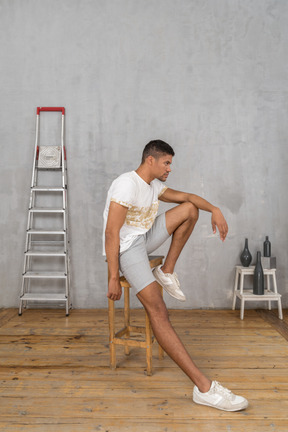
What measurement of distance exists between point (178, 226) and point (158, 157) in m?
0.45

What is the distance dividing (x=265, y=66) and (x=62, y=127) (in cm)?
212

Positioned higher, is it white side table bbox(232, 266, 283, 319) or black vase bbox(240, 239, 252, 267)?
black vase bbox(240, 239, 252, 267)

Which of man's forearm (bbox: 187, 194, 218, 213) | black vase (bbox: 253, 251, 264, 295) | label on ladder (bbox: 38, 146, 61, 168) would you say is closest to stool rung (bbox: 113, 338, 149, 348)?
man's forearm (bbox: 187, 194, 218, 213)

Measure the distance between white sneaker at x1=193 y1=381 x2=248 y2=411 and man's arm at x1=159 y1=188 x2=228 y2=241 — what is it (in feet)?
2.66

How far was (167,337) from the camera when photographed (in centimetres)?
192

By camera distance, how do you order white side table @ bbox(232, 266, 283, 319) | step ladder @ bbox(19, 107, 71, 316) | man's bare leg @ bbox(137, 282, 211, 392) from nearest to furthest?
man's bare leg @ bbox(137, 282, 211, 392) < white side table @ bbox(232, 266, 283, 319) < step ladder @ bbox(19, 107, 71, 316)

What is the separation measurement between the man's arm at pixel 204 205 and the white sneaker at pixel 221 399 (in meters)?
0.81

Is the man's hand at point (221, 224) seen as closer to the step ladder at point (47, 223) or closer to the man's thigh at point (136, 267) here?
the man's thigh at point (136, 267)

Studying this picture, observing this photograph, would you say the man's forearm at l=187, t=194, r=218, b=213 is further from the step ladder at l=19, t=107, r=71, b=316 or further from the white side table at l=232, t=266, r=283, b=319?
the step ladder at l=19, t=107, r=71, b=316

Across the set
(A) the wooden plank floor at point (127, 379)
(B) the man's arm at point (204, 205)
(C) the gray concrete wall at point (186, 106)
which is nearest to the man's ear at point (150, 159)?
(B) the man's arm at point (204, 205)

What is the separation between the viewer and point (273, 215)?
368cm

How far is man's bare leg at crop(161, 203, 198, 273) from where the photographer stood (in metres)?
2.26

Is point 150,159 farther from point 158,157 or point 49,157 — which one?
point 49,157

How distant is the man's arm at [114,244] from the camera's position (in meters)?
2.03
